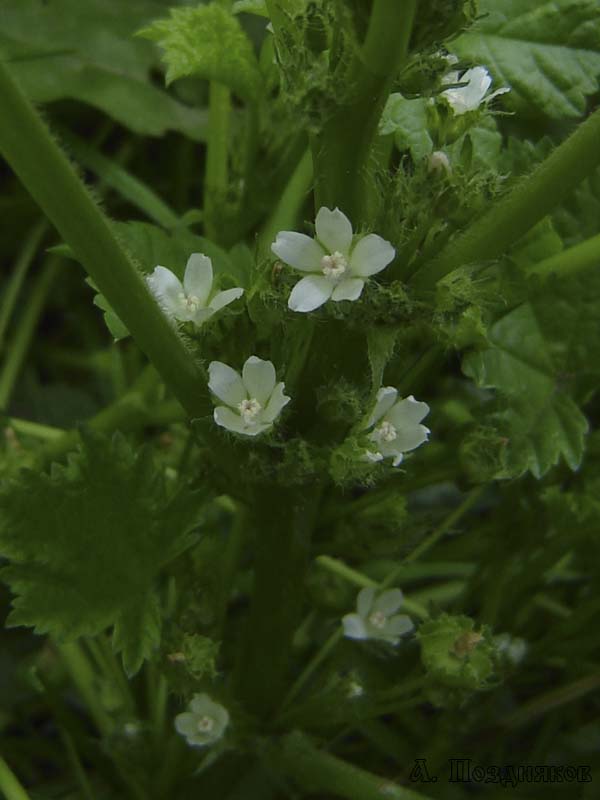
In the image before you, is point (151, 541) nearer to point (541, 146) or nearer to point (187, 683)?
point (187, 683)

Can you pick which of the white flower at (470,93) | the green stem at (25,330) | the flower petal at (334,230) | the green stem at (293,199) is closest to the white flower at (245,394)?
the flower petal at (334,230)

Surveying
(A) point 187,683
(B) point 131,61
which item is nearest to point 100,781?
(A) point 187,683

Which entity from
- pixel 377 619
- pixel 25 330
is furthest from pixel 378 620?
pixel 25 330

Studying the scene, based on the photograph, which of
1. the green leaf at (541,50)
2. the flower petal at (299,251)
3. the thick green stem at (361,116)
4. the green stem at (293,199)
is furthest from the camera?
the green stem at (293,199)

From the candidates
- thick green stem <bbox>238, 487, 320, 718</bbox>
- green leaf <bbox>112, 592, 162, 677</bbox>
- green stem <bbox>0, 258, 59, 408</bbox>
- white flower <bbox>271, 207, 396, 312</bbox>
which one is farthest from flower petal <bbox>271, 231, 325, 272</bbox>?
green stem <bbox>0, 258, 59, 408</bbox>

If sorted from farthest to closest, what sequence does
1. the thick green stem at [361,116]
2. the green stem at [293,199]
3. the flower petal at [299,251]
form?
the green stem at [293,199] → the flower petal at [299,251] → the thick green stem at [361,116]

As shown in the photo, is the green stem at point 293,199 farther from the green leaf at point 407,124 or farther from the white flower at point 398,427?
the white flower at point 398,427

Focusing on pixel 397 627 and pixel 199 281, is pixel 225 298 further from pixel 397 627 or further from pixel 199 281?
pixel 397 627
